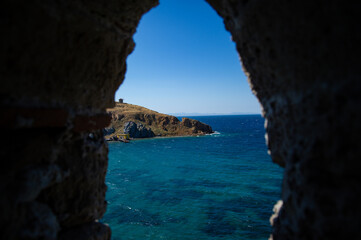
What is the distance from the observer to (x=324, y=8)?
191 cm

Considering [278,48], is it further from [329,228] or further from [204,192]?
[204,192]

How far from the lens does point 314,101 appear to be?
2.14m

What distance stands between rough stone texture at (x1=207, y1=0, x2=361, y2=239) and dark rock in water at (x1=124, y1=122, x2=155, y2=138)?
7108cm

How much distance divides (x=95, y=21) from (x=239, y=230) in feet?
45.5

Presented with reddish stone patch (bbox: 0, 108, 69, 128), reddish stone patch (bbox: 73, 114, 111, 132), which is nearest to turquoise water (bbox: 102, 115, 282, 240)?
reddish stone patch (bbox: 73, 114, 111, 132)

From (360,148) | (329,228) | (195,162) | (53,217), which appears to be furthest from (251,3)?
(195,162)

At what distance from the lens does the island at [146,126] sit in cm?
7200

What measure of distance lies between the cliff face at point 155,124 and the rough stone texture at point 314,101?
71274 millimetres

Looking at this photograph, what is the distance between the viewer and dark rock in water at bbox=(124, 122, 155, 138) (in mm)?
71875

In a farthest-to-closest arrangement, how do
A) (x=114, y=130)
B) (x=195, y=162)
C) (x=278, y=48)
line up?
(x=114, y=130) < (x=195, y=162) < (x=278, y=48)

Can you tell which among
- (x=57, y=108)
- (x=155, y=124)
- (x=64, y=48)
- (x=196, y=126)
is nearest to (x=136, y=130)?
(x=155, y=124)

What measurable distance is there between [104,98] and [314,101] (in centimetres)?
301

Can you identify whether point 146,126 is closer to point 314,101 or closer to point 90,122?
point 90,122

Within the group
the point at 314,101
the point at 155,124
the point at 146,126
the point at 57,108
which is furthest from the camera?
the point at 155,124
